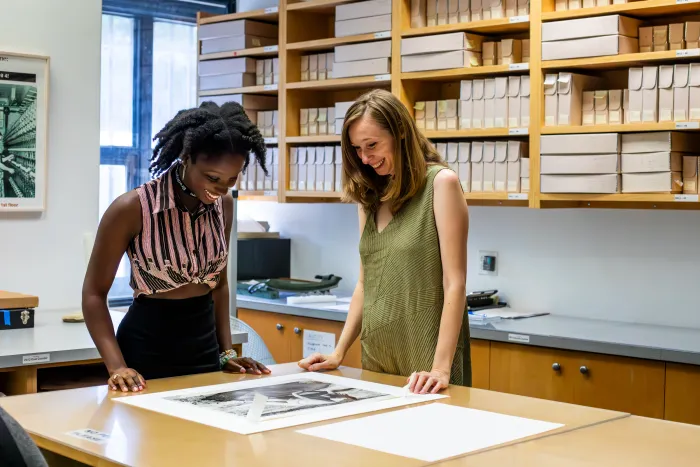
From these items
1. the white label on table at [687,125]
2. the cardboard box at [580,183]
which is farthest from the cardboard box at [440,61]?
the white label on table at [687,125]

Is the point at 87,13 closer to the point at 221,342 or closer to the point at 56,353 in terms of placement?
the point at 56,353

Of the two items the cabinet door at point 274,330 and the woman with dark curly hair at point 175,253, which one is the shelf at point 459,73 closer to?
the cabinet door at point 274,330

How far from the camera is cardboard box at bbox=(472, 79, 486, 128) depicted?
3.93 metres

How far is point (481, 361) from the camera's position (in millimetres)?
3656

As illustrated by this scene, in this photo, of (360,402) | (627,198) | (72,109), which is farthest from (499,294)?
(360,402)

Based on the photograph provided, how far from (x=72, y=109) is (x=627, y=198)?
2214 millimetres

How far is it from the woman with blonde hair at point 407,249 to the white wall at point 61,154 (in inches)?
68.7

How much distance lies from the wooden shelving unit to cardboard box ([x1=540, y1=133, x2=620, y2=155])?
27mm

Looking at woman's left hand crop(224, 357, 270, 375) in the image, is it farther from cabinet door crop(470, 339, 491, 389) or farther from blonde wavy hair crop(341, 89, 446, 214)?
cabinet door crop(470, 339, 491, 389)

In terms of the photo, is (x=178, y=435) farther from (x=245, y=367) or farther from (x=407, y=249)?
(x=407, y=249)

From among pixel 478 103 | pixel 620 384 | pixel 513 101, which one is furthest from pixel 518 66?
pixel 620 384

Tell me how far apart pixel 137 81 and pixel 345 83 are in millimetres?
1440

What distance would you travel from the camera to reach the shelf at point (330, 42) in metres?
4.27

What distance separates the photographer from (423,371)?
219 centimetres
